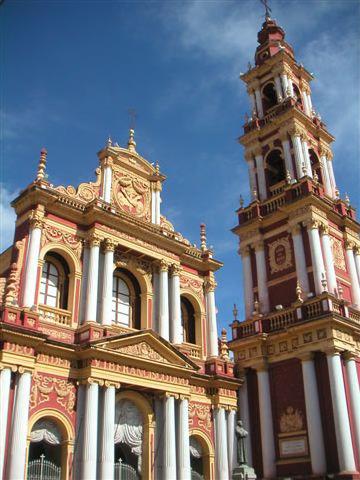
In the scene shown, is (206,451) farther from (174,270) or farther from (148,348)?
(174,270)

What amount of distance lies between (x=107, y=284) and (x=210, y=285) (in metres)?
6.36

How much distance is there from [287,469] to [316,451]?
192 centimetres

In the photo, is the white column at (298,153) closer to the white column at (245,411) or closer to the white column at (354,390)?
the white column at (354,390)

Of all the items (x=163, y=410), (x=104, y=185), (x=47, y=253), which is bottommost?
(x=163, y=410)

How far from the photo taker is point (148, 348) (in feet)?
65.6

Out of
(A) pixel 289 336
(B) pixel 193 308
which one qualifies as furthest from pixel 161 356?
(A) pixel 289 336

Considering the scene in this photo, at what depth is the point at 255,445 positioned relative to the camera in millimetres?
24734

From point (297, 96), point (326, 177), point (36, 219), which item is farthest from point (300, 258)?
point (36, 219)

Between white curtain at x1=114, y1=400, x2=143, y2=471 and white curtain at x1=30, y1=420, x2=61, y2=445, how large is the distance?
225 centimetres

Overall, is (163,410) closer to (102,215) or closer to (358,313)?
(102,215)

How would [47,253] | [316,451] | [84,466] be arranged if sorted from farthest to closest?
1. [316,451]
2. [47,253]
3. [84,466]

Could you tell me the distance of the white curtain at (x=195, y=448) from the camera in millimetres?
21125

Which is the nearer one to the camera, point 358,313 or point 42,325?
point 42,325

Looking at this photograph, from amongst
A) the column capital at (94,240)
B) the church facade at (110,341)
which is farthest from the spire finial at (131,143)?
the column capital at (94,240)
